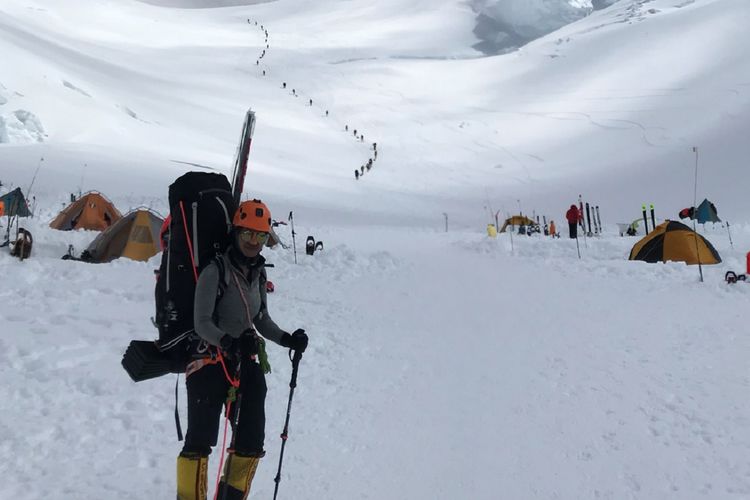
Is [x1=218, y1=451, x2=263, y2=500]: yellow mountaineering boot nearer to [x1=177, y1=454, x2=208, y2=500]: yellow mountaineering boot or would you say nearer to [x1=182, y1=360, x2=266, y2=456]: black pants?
[x1=182, y1=360, x2=266, y2=456]: black pants

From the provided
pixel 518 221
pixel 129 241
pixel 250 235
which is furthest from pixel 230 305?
pixel 518 221

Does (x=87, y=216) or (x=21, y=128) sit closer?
(x=87, y=216)

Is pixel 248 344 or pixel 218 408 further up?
pixel 248 344

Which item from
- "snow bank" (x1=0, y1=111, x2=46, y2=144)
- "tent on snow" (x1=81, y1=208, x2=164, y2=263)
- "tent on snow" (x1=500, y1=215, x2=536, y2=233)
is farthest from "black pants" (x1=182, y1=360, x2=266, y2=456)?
"snow bank" (x1=0, y1=111, x2=46, y2=144)

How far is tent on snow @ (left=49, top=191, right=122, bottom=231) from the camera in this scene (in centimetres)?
1557

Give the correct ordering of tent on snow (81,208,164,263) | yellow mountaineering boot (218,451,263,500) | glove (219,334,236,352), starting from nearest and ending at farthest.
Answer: glove (219,334,236,352) → yellow mountaineering boot (218,451,263,500) → tent on snow (81,208,164,263)

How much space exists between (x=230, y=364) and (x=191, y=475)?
0.68 meters

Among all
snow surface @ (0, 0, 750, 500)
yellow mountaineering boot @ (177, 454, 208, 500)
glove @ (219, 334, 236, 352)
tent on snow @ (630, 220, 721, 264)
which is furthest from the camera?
tent on snow @ (630, 220, 721, 264)

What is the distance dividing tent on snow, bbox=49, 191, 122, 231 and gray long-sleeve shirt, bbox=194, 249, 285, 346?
13.5 m

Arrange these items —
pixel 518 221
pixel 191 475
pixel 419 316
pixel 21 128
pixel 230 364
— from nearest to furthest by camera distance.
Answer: pixel 191 475, pixel 230 364, pixel 419 316, pixel 518 221, pixel 21 128

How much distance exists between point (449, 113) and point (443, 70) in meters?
30.4

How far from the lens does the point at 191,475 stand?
11.4ft

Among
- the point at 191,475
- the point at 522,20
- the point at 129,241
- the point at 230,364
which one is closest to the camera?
the point at 191,475

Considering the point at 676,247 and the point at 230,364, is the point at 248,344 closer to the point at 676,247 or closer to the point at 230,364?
the point at 230,364
